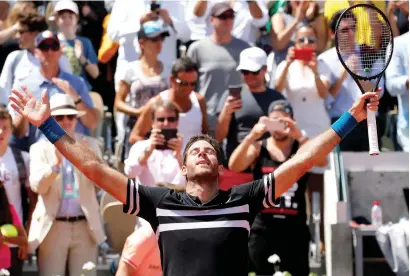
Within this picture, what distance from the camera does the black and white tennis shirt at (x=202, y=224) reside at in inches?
233

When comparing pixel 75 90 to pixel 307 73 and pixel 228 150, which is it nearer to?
pixel 228 150

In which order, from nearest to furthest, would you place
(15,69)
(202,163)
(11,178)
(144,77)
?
(202,163) < (11,178) < (15,69) < (144,77)

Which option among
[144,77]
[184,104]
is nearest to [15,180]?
[184,104]

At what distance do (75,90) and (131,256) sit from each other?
10.3ft

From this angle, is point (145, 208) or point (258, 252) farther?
point (258, 252)

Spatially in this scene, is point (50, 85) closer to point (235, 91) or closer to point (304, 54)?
point (235, 91)

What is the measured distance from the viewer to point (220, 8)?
36.6 ft

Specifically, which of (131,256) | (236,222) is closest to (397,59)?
(131,256)

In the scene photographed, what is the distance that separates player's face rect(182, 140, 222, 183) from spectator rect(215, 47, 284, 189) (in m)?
3.45

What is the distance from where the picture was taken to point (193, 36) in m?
11.9

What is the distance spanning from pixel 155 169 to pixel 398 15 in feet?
14.7

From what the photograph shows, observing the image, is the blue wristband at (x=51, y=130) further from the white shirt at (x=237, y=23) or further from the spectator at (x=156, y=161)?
the white shirt at (x=237, y=23)

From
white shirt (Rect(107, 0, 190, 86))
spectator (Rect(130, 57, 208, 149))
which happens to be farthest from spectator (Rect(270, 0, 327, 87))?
spectator (Rect(130, 57, 208, 149))

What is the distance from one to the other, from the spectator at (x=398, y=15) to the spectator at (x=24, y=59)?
3.59m
